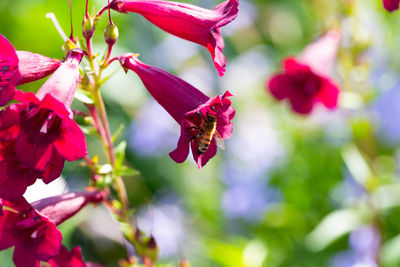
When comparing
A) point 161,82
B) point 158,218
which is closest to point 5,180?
point 161,82

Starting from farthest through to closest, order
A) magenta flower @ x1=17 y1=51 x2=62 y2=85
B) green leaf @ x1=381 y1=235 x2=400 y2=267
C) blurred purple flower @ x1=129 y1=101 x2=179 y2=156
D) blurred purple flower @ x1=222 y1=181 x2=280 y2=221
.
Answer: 1. blurred purple flower @ x1=129 y1=101 x2=179 y2=156
2. blurred purple flower @ x1=222 y1=181 x2=280 y2=221
3. green leaf @ x1=381 y1=235 x2=400 y2=267
4. magenta flower @ x1=17 y1=51 x2=62 y2=85

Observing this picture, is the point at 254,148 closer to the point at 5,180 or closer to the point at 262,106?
the point at 262,106

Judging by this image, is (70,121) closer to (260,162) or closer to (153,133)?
(260,162)

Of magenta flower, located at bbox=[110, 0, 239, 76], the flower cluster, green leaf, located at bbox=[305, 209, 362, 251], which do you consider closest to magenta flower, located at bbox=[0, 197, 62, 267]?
the flower cluster

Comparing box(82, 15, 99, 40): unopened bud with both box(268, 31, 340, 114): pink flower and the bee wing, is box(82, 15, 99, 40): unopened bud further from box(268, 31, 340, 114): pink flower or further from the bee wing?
box(268, 31, 340, 114): pink flower

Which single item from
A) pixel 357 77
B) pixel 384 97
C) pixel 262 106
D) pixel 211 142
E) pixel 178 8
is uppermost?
pixel 178 8

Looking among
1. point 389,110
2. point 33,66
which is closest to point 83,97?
point 33,66
